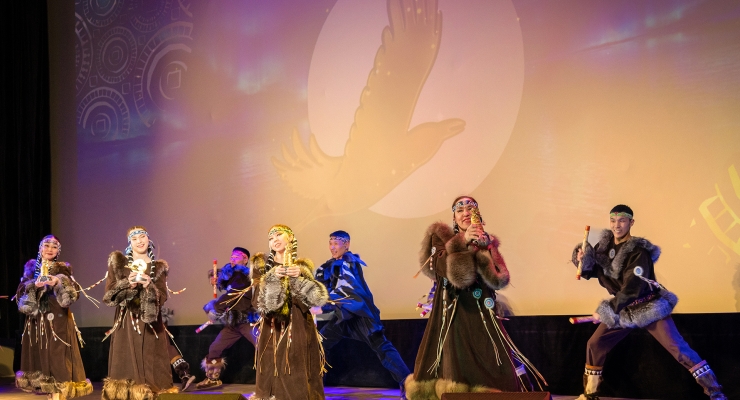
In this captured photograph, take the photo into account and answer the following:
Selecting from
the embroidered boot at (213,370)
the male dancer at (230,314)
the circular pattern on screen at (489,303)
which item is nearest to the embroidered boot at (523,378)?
the circular pattern on screen at (489,303)

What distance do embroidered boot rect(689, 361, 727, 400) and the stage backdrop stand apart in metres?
0.80

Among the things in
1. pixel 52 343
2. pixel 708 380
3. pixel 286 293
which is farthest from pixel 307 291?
pixel 52 343

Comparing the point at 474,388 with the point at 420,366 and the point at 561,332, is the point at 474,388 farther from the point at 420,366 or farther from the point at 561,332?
the point at 561,332

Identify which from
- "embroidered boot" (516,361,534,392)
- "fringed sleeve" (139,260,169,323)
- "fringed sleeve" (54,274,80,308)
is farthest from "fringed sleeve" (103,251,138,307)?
"embroidered boot" (516,361,534,392)

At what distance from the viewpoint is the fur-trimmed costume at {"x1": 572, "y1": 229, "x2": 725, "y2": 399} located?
539 cm

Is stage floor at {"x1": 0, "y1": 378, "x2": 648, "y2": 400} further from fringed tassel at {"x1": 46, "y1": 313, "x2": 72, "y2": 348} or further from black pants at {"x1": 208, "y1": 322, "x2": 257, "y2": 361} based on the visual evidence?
fringed tassel at {"x1": 46, "y1": 313, "x2": 72, "y2": 348}

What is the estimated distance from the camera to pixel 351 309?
21.9 ft

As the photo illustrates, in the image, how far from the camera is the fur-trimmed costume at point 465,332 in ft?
15.9

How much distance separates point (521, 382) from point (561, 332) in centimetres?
164

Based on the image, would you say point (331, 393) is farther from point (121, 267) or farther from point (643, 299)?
point (643, 299)

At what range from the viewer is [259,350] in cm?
502

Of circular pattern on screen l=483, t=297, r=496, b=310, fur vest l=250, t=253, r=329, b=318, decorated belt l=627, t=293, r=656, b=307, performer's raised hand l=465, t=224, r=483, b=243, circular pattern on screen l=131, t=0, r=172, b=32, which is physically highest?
circular pattern on screen l=131, t=0, r=172, b=32

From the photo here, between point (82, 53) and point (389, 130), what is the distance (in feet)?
16.7

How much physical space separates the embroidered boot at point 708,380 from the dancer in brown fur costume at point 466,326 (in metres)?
1.29
